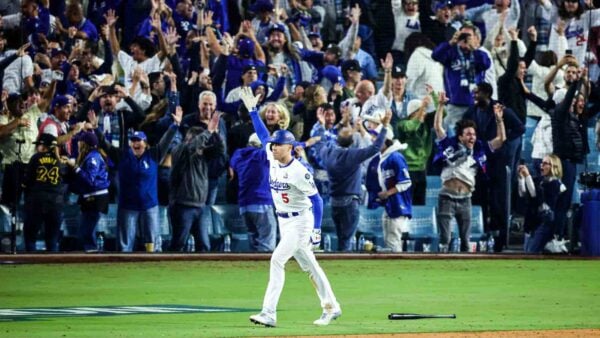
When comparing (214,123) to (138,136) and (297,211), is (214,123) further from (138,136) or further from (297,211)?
(297,211)

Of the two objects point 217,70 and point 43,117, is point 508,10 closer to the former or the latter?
point 217,70

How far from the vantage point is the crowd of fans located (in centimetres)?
2202

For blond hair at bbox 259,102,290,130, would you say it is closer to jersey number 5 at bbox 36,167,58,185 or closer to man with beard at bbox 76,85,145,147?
man with beard at bbox 76,85,145,147

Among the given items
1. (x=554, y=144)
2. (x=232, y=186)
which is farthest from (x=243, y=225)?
(x=554, y=144)

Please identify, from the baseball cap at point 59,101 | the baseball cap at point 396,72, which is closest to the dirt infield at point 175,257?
the baseball cap at point 59,101

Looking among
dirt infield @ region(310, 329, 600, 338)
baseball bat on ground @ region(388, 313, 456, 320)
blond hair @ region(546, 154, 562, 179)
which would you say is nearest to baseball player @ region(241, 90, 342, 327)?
baseball bat on ground @ region(388, 313, 456, 320)

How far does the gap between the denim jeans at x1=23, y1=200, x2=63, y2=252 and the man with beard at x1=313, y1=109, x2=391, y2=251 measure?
203 inches

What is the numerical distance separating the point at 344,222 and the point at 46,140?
232 inches

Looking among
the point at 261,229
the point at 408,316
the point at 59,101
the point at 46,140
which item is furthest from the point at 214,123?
the point at 408,316

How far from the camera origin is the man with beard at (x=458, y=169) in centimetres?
2411

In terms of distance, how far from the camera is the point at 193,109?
74.6 feet

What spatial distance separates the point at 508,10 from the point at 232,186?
6857 millimetres

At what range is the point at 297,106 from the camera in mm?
23312

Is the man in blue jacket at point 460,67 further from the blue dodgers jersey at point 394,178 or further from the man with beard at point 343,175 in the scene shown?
the man with beard at point 343,175
